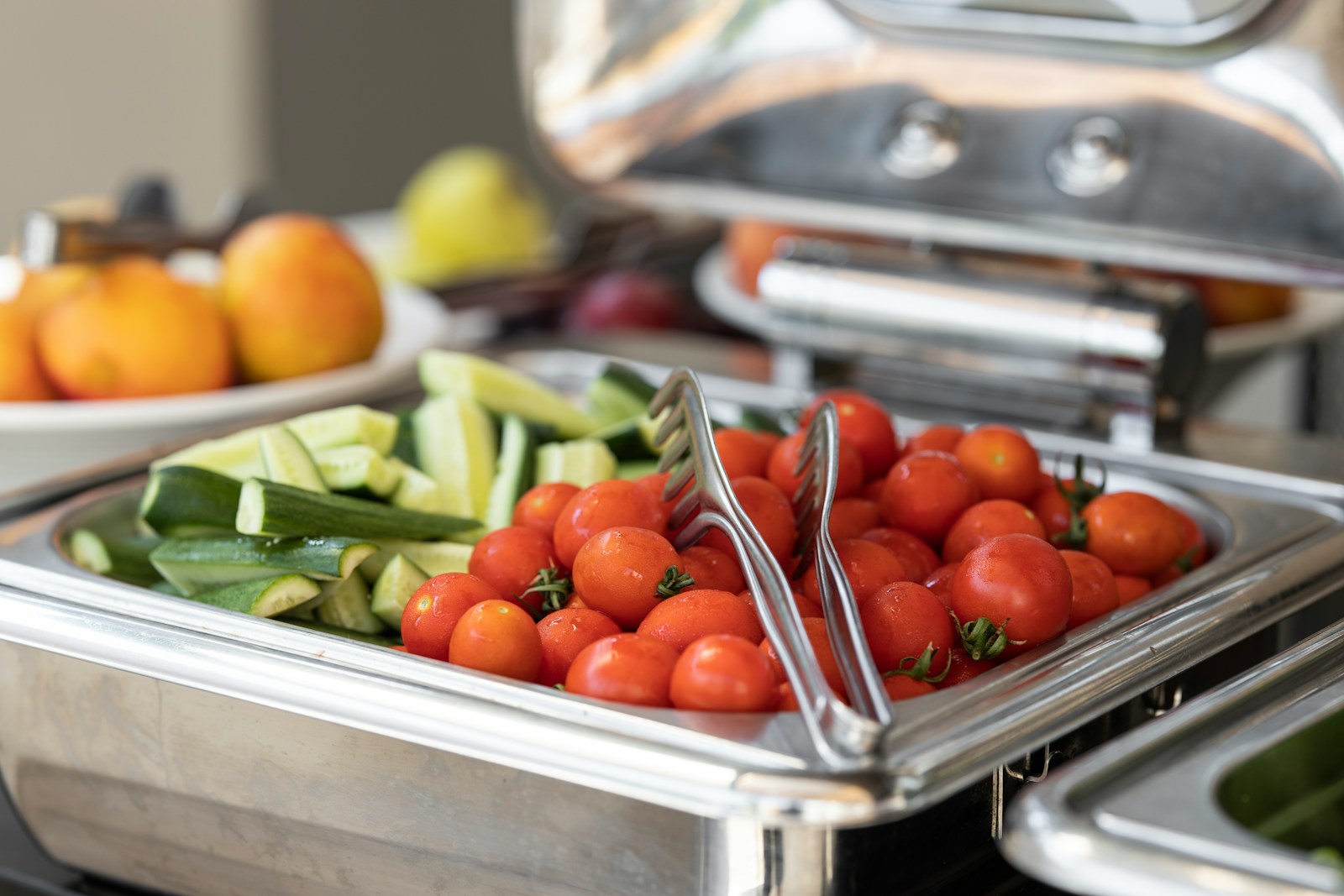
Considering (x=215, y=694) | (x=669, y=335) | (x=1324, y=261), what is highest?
(x=1324, y=261)

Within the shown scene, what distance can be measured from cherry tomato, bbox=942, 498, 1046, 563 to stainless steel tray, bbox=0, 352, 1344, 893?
84 millimetres

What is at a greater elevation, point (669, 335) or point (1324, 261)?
point (1324, 261)

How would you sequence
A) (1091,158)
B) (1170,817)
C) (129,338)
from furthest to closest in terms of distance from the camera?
(129,338)
(1091,158)
(1170,817)

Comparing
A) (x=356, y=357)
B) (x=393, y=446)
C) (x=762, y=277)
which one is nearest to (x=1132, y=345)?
(x=762, y=277)

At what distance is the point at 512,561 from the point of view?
0.75m

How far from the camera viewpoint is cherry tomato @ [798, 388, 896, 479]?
87 cm

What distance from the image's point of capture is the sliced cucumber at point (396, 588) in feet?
2.52

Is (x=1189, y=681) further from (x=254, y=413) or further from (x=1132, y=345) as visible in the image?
(x=254, y=413)

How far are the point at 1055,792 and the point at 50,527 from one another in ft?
1.89

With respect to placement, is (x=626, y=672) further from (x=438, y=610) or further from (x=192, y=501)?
(x=192, y=501)

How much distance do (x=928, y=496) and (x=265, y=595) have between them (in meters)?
0.33

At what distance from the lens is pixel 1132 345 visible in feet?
3.24

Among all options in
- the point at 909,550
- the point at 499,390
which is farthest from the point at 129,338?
the point at 909,550

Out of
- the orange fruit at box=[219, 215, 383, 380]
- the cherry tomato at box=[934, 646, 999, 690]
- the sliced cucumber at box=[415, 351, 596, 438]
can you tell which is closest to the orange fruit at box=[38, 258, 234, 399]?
the orange fruit at box=[219, 215, 383, 380]
